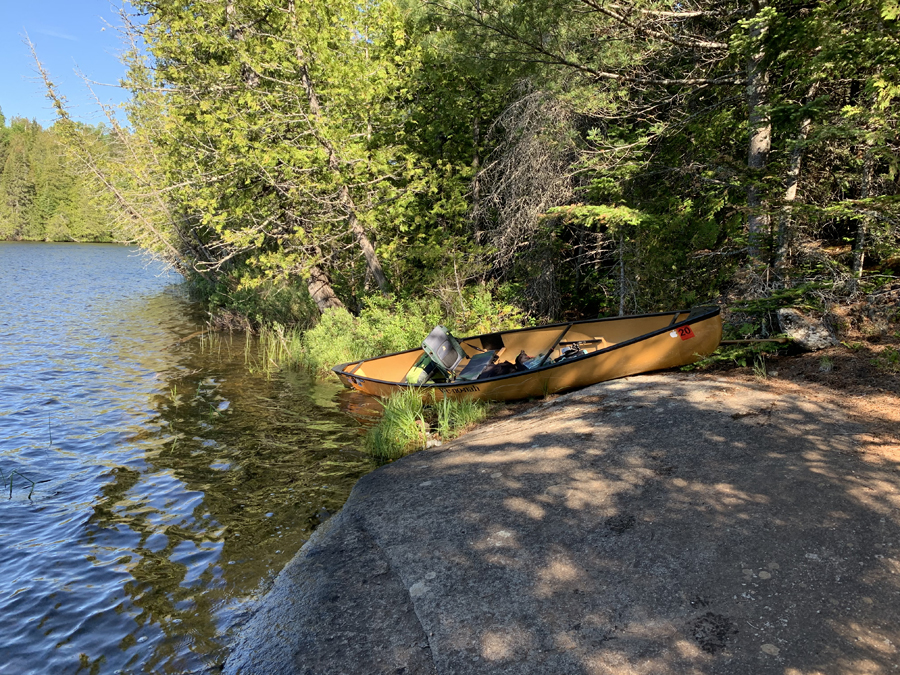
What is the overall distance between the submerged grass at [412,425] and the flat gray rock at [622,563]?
5.31ft

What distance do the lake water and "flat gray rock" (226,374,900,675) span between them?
75 cm

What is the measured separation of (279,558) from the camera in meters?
5.49

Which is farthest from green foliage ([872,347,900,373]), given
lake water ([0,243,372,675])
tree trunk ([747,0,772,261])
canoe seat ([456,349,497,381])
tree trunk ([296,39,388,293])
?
tree trunk ([296,39,388,293])

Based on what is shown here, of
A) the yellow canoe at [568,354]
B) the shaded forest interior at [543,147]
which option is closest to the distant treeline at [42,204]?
the shaded forest interior at [543,147]

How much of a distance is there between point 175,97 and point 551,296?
11.1 metres

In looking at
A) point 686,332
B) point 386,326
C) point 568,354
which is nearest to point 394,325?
point 386,326

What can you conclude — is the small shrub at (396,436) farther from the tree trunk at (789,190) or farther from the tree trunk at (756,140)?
the tree trunk at (789,190)

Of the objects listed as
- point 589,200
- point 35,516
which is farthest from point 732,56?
point 35,516

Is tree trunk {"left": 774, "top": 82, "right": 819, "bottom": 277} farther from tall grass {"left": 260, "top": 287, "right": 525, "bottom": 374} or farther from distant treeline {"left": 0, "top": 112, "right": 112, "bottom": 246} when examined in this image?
distant treeline {"left": 0, "top": 112, "right": 112, "bottom": 246}

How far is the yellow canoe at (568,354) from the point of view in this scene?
8258 millimetres

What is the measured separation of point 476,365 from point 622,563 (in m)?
6.48

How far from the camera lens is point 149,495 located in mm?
7117

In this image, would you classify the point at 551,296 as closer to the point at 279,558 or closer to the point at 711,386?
the point at 711,386

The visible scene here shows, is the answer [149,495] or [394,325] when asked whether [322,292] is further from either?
[149,495]
